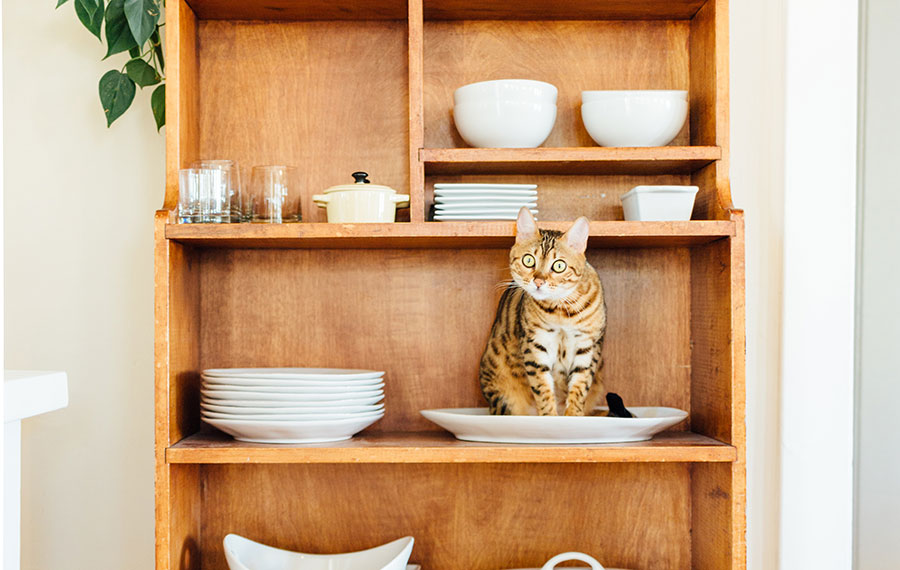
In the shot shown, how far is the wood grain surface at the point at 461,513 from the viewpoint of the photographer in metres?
1.53

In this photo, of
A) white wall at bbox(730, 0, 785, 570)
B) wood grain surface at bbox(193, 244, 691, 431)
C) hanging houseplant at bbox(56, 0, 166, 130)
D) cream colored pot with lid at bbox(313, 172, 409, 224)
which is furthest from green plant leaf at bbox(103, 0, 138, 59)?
white wall at bbox(730, 0, 785, 570)

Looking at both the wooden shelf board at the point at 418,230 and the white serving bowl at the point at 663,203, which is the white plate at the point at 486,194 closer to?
the wooden shelf board at the point at 418,230

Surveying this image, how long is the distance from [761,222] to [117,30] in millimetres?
1335

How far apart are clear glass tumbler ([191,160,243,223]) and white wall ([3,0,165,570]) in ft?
0.94

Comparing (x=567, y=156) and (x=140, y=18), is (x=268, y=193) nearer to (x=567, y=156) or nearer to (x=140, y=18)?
(x=140, y=18)

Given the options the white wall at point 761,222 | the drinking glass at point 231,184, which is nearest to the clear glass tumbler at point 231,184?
the drinking glass at point 231,184

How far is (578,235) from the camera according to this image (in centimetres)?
126

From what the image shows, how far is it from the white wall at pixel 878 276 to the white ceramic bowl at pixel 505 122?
2.02 feet

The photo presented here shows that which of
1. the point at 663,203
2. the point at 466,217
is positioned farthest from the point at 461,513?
the point at 663,203

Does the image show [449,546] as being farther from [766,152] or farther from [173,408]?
[766,152]

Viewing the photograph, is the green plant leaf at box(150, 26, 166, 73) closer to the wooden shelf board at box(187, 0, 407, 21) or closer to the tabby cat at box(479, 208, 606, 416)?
the wooden shelf board at box(187, 0, 407, 21)

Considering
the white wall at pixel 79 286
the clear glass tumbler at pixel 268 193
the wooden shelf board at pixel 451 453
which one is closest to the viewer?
the wooden shelf board at pixel 451 453

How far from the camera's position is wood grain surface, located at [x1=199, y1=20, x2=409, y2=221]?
154 centimetres

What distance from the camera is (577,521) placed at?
60.2 inches
